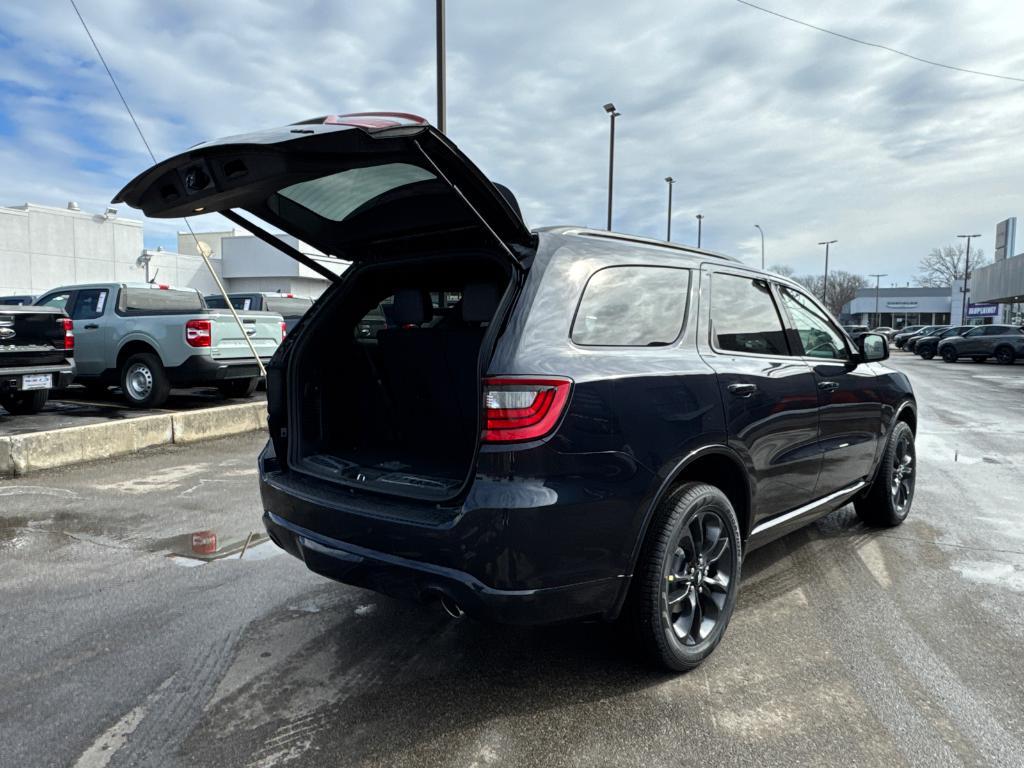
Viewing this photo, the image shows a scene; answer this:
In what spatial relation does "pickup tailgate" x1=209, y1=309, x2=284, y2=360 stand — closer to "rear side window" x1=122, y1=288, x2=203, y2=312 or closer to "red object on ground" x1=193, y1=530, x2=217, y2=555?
"rear side window" x1=122, y1=288, x2=203, y2=312

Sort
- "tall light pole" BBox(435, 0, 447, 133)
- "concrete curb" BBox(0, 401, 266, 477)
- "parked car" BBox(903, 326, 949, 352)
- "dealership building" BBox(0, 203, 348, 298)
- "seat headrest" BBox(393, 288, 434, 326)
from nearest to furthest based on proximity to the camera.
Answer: "seat headrest" BBox(393, 288, 434, 326) < "concrete curb" BBox(0, 401, 266, 477) < "tall light pole" BBox(435, 0, 447, 133) < "dealership building" BBox(0, 203, 348, 298) < "parked car" BBox(903, 326, 949, 352)

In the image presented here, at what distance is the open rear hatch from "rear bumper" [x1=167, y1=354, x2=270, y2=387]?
676 cm

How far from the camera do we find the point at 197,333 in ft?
A: 32.0

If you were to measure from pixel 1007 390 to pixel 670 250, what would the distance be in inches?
690

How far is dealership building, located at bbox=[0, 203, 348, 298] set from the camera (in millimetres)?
31078

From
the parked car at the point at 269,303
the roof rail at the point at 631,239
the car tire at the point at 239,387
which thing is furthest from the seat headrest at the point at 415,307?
the parked car at the point at 269,303

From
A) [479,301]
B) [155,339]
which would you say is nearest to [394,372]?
[479,301]

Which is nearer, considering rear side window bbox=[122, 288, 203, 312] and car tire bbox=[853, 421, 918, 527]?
car tire bbox=[853, 421, 918, 527]

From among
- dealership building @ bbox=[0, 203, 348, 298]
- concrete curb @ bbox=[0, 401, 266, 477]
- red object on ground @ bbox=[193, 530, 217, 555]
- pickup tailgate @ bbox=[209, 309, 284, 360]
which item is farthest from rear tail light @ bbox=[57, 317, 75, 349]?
dealership building @ bbox=[0, 203, 348, 298]

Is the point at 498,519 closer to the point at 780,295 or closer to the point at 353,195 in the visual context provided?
the point at 353,195

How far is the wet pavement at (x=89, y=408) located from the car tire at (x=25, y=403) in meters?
0.09

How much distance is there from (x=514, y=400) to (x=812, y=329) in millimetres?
2557

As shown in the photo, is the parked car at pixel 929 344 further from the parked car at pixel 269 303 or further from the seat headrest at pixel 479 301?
the seat headrest at pixel 479 301

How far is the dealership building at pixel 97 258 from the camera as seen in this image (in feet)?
102
